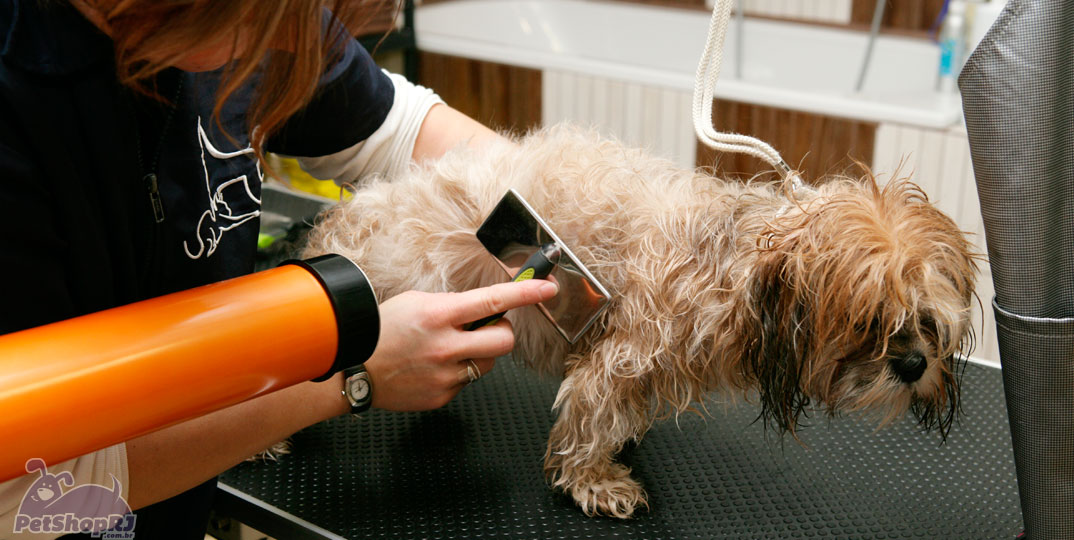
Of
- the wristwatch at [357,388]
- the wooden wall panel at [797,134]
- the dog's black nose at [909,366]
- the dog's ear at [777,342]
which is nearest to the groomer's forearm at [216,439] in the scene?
the wristwatch at [357,388]

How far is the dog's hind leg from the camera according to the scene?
40.2 inches

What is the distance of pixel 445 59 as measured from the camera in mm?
3396

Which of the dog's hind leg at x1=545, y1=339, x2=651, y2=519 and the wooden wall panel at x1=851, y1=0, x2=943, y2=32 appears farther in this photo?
the wooden wall panel at x1=851, y1=0, x2=943, y2=32

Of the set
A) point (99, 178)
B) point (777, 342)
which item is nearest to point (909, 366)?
point (777, 342)

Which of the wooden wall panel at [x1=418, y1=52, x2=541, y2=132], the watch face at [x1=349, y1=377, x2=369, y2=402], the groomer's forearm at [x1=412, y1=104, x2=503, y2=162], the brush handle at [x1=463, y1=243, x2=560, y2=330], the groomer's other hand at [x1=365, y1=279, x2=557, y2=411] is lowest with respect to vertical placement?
the wooden wall panel at [x1=418, y1=52, x2=541, y2=132]

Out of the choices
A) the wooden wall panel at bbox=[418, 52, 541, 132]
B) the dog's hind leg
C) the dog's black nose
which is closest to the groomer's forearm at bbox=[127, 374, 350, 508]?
the dog's hind leg

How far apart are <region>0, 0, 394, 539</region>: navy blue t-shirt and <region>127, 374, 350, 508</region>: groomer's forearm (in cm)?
14

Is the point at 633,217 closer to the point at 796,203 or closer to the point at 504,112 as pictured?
the point at 796,203

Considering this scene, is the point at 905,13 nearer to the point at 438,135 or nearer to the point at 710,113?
the point at 438,135

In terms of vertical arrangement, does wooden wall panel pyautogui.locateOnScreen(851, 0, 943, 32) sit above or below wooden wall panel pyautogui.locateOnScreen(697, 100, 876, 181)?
above

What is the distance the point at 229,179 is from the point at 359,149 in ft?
0.98

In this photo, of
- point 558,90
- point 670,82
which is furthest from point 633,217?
point 558,90

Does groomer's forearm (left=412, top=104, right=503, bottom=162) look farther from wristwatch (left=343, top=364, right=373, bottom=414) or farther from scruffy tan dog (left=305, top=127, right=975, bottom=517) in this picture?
wristwatch (left=343, top=364, right=373, bottom=414)

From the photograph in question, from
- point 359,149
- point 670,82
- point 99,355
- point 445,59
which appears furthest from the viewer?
point 445,59
